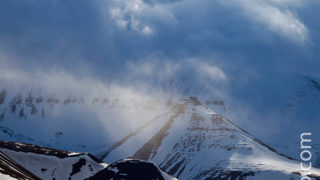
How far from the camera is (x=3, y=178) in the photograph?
186 meters
